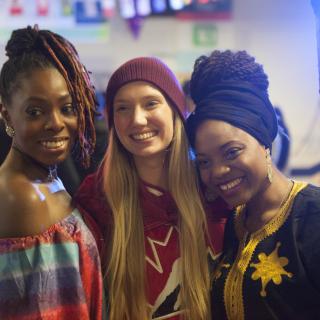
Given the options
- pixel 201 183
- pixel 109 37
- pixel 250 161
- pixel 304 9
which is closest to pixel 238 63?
pixel 250 161

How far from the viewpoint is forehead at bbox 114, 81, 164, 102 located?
1321 millimetres

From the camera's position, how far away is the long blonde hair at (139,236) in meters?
1.26

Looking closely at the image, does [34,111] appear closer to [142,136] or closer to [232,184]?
[142,136]

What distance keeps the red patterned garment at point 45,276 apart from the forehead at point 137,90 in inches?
16.3

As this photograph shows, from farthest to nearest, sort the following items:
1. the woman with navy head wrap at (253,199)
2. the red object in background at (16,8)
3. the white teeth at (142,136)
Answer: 1. the red object in background at (16,8)
2. the white teeth at (142,136)
3. the woman with navy head wrap at (253,199)

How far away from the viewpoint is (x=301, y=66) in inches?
109

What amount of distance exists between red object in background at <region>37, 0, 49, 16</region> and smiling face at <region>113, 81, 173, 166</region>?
4.80 ft

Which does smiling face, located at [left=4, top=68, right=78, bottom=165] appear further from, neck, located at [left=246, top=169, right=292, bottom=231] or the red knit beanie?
neck, located at [left=246, top=169, right=292, bottom=231]

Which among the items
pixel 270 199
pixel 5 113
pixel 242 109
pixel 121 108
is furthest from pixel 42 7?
pixel 270 199

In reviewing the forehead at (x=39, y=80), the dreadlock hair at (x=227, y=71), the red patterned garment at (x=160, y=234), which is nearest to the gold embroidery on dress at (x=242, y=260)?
the red patterned garment at (x=160, y=234)

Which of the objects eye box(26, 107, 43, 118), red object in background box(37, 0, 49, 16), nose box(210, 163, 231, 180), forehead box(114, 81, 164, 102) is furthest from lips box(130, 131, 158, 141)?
red object in background box(37, 0, 49, 16)

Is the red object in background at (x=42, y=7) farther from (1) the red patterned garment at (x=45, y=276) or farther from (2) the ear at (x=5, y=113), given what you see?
(1) the red patterned garment at (x=45, y=276)

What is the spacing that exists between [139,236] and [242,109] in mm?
450

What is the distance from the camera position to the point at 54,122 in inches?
41.6
